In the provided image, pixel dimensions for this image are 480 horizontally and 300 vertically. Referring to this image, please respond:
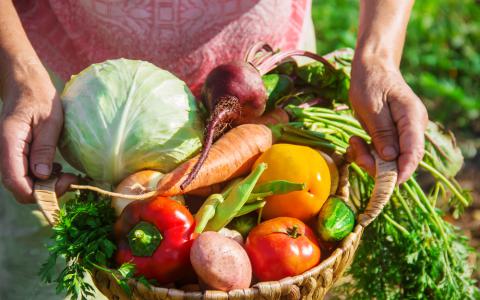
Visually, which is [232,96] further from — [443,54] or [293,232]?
[443,54]

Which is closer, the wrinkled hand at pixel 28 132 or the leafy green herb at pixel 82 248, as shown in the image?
the leafy green herb at pixel 82 248

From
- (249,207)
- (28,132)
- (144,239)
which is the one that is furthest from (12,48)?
(249,207)

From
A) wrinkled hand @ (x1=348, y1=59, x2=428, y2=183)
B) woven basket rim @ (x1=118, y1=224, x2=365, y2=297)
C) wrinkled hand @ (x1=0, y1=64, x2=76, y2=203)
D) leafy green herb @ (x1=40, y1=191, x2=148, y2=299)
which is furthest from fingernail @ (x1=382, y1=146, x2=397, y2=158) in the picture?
wrinkled hand @ (x1=0, y1=64, x2=76, y2=203)

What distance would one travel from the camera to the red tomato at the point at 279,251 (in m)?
1.75

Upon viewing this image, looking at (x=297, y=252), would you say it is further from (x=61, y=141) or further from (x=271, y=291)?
(x=61, y=141)

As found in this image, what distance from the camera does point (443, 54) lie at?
495 centimetres

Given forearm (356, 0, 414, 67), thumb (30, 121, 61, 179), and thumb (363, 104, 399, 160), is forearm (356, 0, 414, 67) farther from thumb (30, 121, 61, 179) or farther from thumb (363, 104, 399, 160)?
thumb (30, 121, 61, 179)

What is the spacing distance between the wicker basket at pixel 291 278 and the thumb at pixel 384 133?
3cm

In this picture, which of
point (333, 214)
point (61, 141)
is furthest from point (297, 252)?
point (61, 141)

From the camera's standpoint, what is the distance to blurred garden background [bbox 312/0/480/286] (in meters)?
4.55

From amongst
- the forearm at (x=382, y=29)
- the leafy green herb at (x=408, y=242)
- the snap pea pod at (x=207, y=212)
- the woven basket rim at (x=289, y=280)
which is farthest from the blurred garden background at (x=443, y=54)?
the snap pea pod at (x=207, y=212)

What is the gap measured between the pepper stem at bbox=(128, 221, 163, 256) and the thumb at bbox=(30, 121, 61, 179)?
1.16 feet

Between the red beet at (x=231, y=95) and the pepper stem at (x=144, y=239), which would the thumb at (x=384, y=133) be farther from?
the pepper stem at (x=144, y=239)

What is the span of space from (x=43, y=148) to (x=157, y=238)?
0.47 meters
